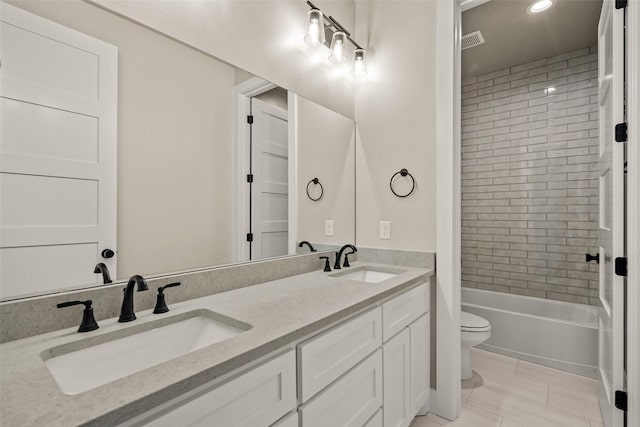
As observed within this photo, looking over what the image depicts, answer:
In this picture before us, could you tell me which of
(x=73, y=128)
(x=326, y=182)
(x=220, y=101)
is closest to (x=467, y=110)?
(x=326, y=182)

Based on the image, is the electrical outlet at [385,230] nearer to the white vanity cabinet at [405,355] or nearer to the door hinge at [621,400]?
the white vanity cabinet at [405,355]

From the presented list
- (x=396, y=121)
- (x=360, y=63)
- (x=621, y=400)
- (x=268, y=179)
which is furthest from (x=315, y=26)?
(x=621, y=400)

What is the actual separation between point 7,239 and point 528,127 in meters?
3.82

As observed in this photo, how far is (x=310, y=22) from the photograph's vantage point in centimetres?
181

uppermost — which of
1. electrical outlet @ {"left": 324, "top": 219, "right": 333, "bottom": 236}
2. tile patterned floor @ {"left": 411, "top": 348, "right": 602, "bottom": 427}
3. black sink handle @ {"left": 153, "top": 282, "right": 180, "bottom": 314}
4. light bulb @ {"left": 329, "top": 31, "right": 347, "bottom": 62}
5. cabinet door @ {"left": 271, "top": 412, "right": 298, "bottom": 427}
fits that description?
light bulb @ {"left": 329, "top": 31, "right": 347, "bottom": 62}

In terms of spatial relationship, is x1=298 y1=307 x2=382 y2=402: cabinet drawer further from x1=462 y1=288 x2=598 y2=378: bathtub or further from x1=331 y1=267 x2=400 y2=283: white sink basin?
x1=462 y1=288 x2=598 y2=378: bathtub

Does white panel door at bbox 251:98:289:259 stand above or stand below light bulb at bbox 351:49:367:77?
below

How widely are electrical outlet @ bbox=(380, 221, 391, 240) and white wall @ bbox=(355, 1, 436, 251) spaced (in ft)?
0.09

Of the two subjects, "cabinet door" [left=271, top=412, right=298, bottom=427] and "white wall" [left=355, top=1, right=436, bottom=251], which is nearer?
"cabinet door" [left=271, top=412, right=298, bottom=427]

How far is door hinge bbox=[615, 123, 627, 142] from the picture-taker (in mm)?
1444

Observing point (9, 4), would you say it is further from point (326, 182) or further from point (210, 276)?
point (326, 182)

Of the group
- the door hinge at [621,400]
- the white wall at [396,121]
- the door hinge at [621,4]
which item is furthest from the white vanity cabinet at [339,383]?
the door hinge at [621,4]

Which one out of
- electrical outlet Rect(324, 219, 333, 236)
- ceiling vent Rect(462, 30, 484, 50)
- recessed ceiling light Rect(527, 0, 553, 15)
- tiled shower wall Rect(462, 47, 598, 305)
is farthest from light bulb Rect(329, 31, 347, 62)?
tiled shower wall Rect(462, 47, 598, 305)

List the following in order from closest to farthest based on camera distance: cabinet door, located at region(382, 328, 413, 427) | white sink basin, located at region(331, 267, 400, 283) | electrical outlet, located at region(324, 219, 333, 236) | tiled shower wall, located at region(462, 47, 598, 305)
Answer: cabinet door, located at region(382, 328, 413, 427) → white sink basin, located at region(331, 267, 400, 283) → electrical outlet, located at region(324, 219, 333, 236) → tiled shower wall, located at region(462, 47, 598, 305)
